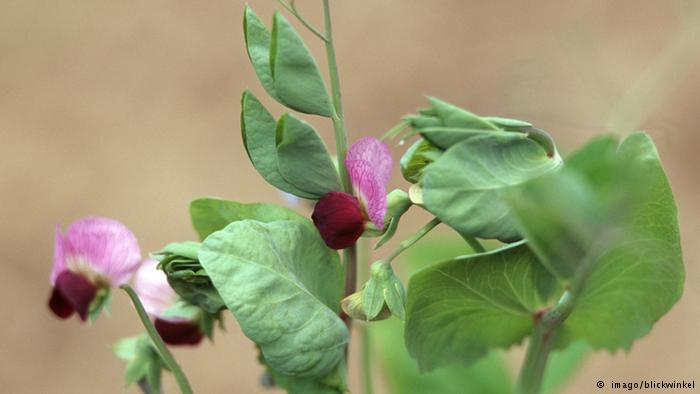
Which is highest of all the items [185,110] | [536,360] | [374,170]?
[374,170]

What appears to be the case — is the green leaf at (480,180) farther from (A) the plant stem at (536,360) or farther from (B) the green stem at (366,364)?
(B) the green stem at (366,364)

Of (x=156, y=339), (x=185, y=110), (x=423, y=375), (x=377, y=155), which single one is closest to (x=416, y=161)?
(x=377, y=155)

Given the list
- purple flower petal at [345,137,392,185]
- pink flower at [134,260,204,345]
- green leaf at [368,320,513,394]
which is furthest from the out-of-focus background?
purple flower petal at [345,137,392,185]

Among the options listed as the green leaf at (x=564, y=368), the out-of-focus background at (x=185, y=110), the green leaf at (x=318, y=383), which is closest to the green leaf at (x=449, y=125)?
the green leaf at (x=318, y=383)

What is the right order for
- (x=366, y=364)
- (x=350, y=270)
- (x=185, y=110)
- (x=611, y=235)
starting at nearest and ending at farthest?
(x=611, y=235), (x=350, y=270), (x=366, y=364), (x=185, y=110)

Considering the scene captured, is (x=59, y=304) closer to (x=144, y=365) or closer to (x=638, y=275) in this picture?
(x=144, y=365)

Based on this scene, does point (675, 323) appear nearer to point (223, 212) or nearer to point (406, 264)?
point (406, 264)

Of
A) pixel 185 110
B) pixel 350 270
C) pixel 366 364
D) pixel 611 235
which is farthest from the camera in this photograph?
pixel 185 110

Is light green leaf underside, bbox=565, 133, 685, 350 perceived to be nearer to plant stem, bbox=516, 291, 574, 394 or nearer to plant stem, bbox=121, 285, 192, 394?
plant stem, bbox=516, 291, 574, 394

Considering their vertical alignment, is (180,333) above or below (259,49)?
below
